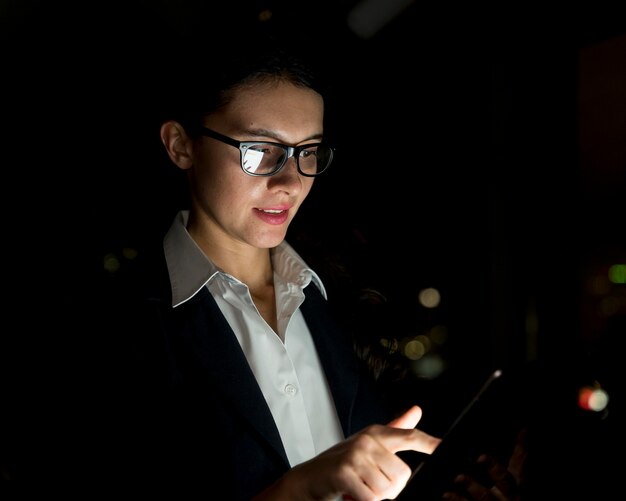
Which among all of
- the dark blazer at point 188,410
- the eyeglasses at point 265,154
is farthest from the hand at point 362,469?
the eyeglasses at point 265,154

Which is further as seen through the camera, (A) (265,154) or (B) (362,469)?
(A) (265,154)

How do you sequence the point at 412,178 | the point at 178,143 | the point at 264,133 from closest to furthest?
the point at 264,133, the point at 178,143, the point at 412,178

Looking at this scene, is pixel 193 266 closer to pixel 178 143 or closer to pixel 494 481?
pixel 178 143

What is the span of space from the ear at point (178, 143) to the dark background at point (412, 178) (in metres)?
0.10

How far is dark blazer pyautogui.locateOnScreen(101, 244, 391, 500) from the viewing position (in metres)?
1.12

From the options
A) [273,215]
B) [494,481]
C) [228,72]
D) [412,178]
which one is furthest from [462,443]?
[412,178]

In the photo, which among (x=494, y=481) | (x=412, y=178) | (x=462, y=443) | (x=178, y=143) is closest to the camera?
(x=462, y=443)

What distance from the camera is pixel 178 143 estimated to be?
4.47 feet

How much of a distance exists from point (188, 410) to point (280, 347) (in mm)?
254

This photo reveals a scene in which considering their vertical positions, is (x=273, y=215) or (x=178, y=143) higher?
(x=178, y=143)

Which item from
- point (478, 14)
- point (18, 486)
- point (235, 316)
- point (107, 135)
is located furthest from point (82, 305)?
point (478, 14)

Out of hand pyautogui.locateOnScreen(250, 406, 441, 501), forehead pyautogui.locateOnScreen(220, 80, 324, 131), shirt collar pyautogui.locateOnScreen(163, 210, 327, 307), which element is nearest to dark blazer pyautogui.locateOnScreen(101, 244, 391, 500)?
shirt collar pyautogui.locateOnScreen(163, 210, 327, 307)

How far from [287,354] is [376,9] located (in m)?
1.23

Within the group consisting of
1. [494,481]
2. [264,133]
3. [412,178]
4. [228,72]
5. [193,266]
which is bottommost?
[494,481]
